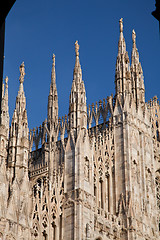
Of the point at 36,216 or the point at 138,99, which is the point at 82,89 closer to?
the point at 138,99

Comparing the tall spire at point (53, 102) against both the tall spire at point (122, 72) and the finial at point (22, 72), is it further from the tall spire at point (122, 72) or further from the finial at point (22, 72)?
the finial at point (22, 72)

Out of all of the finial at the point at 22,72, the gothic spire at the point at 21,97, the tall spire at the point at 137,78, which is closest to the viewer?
the gothic spire at the point at 21,97

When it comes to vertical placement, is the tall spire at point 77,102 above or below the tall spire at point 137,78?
below

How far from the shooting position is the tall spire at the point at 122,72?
29.3 meters

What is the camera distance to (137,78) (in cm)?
3108

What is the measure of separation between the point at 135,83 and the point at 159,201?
7.33 m

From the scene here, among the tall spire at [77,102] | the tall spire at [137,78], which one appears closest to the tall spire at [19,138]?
the tall spire at [77,102]

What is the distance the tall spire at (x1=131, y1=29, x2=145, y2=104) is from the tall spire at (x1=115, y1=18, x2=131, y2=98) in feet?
2.92

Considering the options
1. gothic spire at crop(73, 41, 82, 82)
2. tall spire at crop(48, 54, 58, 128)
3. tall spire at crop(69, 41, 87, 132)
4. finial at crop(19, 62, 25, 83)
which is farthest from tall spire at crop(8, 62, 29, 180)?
tall spire at crop(48, 54, 58, 128)

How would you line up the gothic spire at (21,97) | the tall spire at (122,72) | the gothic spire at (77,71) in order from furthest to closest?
1. the tall spire at (122,72)
2. the gothic spire at (77,71)
3. the gothic spire at (21,97)

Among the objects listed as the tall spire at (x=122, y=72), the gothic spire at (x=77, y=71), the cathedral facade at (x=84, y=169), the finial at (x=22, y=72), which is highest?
the tall spire at (x=122, y=72)

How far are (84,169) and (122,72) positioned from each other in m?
8.58

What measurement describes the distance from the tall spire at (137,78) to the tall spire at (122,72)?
2.92ft

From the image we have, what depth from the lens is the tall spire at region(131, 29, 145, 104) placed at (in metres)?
30.4
